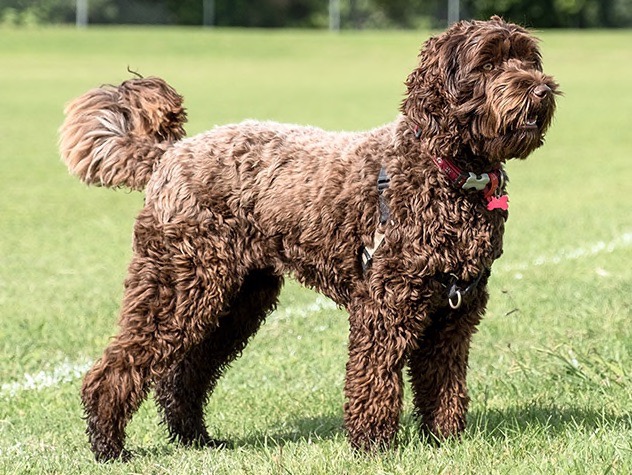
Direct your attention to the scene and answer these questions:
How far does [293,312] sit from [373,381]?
394cm

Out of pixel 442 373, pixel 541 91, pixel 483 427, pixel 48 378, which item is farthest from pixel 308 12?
pixel 541 91

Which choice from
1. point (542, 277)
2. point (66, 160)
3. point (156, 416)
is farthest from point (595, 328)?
point (66, 160)

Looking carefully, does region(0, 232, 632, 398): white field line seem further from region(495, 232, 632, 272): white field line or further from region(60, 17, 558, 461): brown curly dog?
region(60, 17, 558, 461): brown curly dog

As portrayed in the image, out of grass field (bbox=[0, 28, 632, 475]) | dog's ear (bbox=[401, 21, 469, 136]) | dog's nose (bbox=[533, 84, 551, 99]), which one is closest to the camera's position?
dog's nose (bbox=[533, 84, 551, 99])

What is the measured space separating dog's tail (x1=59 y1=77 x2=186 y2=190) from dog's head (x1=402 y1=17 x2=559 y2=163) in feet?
4.93

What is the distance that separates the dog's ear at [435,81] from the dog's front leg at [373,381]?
35.3 inches

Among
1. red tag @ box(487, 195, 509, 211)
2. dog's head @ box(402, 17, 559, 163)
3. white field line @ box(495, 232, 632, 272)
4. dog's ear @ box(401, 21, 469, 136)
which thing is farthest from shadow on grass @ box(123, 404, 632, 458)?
white field line @ box(495, 232, 632, 272)

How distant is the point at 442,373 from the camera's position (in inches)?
223

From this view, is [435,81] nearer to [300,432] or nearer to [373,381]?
[373,381]

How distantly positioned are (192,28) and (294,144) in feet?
174

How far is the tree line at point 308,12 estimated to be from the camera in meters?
54.6

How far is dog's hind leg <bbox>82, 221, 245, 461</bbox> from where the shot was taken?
5.67 m

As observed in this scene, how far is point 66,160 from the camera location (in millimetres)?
6258

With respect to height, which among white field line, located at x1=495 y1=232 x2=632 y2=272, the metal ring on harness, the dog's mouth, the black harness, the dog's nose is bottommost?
white field line, located at x1=495 y1=232 x2=632 y2=272
